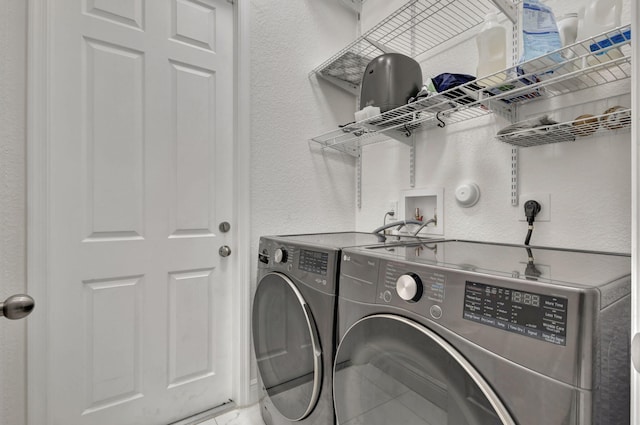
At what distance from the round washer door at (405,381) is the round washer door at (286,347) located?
15 centimetres

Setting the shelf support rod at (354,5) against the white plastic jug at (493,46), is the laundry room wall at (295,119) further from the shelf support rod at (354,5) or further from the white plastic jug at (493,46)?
the white plastic jug at (493,46)

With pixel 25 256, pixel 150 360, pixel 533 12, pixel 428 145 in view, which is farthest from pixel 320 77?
pixel 150 360

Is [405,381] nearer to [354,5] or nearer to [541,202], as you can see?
[541,202]

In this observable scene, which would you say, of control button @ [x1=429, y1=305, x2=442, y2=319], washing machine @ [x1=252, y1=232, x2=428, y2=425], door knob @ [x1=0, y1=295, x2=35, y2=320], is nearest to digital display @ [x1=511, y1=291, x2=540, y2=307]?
control button @ [x1=429, y1=305, x2=442, y2=319]

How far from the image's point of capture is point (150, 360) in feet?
4.59

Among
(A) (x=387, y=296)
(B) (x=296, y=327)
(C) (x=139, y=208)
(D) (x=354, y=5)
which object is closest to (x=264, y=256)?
(B) (x=296, y=327)

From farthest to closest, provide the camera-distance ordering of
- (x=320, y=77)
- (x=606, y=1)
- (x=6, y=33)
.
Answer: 1. (x=320, y=77)
2. (x=6, y=33)
3. (x=606, y=1)

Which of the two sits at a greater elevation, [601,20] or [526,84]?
[601,20]

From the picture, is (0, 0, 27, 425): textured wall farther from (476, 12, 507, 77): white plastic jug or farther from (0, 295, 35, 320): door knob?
(476, 12, 507, 77): white plastic jug

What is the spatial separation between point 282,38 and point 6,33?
3.98ft

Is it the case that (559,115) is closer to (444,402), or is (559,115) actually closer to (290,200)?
(444,402)

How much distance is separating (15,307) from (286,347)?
0.88 meters

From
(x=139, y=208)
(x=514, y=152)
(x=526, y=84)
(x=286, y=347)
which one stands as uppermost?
(x=526, y=84)

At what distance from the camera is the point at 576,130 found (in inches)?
40.0
